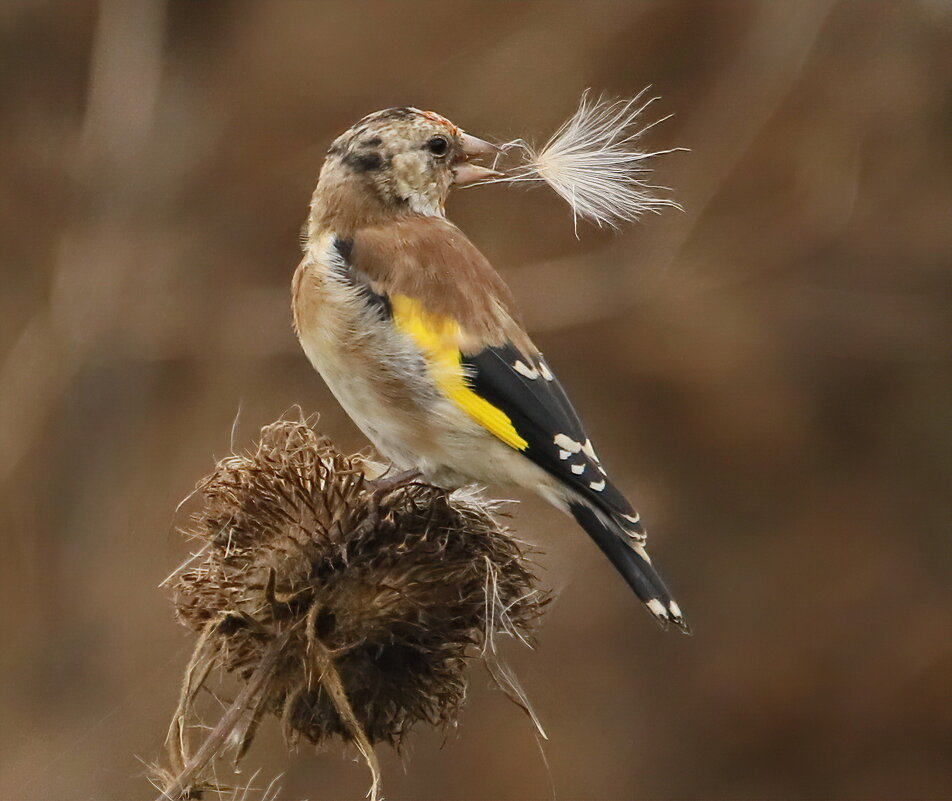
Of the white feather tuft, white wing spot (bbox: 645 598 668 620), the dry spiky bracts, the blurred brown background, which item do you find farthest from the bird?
the blurred brown background

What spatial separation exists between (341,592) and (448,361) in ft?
2.17

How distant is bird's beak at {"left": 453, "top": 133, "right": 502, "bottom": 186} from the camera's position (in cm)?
384

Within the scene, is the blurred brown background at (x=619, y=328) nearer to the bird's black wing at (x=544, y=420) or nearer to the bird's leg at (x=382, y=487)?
the bird's black wing at (x=544, y=420)

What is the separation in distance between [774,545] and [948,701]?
1284 millimetres

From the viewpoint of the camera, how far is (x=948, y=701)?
7852 millimetres

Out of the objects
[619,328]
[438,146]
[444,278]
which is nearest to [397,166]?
[438,146]

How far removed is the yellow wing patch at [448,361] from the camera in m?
3.38

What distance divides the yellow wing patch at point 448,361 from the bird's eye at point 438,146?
518 mm

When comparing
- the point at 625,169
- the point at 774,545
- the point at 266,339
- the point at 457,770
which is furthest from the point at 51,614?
the point at 625,169

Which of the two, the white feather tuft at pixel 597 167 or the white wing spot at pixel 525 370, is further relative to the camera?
the white wing spot at pixel 525 370

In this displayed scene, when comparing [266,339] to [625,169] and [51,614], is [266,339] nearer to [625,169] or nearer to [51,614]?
[51,614]

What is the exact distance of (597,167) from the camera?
344 centimetres

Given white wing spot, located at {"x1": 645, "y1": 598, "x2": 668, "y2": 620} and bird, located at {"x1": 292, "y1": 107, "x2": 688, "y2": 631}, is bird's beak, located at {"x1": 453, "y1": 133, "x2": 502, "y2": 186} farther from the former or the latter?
white wing spot, located at {"x1": 645, "y1": 598, "x2": 668, "y2": 620}

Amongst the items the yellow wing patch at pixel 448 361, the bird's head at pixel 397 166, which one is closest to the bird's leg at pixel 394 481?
the yellow wing patch at pixel 448 361
